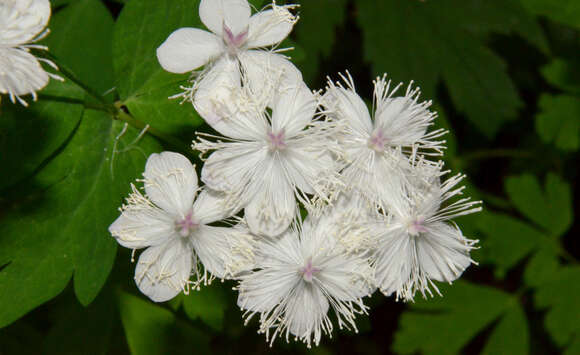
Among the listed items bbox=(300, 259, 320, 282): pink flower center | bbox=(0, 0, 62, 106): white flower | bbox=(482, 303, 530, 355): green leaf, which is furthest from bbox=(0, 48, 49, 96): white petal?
bbox=(482, 303, 530, 355): green leaf

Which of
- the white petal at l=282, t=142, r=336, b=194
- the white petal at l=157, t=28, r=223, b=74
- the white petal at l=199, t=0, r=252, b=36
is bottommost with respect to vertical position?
the white petal at l=282, t=142, r=336, b=194

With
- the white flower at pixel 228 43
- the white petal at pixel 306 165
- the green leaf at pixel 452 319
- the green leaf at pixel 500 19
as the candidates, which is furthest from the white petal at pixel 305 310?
the green leaf at pixel 500 19

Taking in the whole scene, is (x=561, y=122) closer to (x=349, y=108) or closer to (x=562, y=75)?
(x=562, y=75)

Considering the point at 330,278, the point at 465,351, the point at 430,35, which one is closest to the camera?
the point at 330,278

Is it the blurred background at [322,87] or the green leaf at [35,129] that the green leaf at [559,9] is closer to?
the blurred background at [322,87]

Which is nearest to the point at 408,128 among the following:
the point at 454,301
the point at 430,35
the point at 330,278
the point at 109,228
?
the point at 330,278

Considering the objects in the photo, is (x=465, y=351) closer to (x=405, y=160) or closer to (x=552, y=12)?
(x=552, y=12)

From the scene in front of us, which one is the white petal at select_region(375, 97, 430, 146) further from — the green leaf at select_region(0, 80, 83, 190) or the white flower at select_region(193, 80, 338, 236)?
the green leaf at select_region(0, 80, 83, 190)
